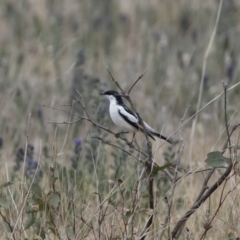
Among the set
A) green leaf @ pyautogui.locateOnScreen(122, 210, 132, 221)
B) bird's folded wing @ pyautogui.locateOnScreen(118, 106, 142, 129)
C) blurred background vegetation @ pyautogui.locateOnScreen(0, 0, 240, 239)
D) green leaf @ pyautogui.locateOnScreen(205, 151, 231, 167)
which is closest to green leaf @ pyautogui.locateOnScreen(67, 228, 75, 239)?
green leaf @ pyautogui.locateOnScreen(122, 210, 132, 221)

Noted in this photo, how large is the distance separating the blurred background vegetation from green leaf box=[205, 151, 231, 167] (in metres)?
0.98

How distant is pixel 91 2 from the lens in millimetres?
9117

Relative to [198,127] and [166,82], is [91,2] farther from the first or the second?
[198,127]

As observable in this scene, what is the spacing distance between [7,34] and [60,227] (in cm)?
527

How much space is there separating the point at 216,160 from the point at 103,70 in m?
4.81

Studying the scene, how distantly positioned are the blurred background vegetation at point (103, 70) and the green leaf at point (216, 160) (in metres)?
0.98

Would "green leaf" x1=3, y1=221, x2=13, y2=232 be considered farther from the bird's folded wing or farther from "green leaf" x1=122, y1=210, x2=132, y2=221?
the bird's folded wing

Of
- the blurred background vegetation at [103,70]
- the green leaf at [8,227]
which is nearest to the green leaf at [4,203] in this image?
the green leaf at [8,227]

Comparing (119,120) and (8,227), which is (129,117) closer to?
(119,120)

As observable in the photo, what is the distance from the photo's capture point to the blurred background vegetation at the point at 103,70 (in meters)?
4.91

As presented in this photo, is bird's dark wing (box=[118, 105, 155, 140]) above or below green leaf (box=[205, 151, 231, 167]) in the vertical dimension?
above

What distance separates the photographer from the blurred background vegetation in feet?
16.1

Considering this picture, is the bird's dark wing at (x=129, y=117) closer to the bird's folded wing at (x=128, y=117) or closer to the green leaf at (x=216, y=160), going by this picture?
the bird's folded wing at (x=128, y=117)

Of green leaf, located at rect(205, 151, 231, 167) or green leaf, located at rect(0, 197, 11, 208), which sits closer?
green leaf, located at rect(205, 151, 231, 167)
